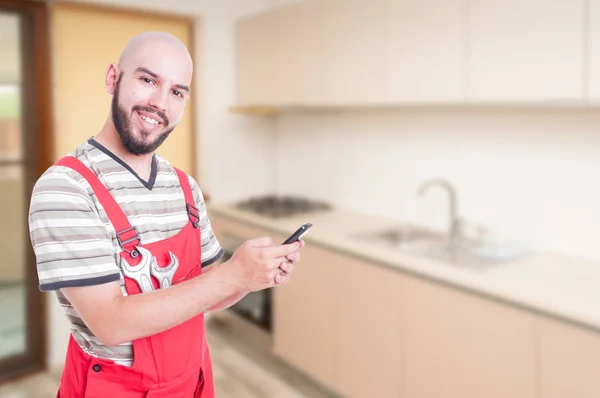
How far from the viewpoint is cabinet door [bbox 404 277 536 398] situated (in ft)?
5.95

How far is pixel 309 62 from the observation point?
302 centimetres

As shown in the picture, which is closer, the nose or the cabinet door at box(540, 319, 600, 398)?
the nose

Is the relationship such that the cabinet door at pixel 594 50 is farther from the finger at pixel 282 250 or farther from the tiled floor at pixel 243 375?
the tiled floor at pixel 243 375

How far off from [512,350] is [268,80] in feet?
7.11

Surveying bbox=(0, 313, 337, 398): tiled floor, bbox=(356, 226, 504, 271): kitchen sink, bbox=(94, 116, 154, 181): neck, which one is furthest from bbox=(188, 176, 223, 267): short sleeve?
bbox=(0, 313, 337, 398): tiled floor

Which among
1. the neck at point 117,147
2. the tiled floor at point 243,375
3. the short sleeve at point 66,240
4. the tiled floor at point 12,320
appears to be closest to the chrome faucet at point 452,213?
the tiled floor at point 243,375

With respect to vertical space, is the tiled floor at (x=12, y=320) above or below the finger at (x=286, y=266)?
below

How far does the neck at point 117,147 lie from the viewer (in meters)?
0.99

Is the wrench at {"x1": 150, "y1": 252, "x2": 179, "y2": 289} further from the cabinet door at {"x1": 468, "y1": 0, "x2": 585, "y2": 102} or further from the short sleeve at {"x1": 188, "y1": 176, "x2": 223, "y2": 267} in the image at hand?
the cabinet door at {"x1": 468, "y1": 0, "x2": 585, "y2": 102}

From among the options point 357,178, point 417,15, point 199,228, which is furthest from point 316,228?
point 199,228

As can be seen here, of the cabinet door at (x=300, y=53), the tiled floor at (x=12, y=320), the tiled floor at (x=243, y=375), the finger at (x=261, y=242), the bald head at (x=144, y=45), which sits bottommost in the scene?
the tiled floor at (x=243, y=375)

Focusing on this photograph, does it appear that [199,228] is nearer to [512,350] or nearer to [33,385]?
[512,350]

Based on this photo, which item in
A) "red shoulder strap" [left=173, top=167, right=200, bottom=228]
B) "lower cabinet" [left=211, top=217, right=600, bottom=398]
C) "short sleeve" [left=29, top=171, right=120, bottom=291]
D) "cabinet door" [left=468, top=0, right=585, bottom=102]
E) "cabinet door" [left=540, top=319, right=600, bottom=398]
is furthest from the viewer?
"cabinet door" [left=468, top=0, right=585, bottom=102]

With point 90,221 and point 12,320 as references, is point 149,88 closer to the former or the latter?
point 90,221
